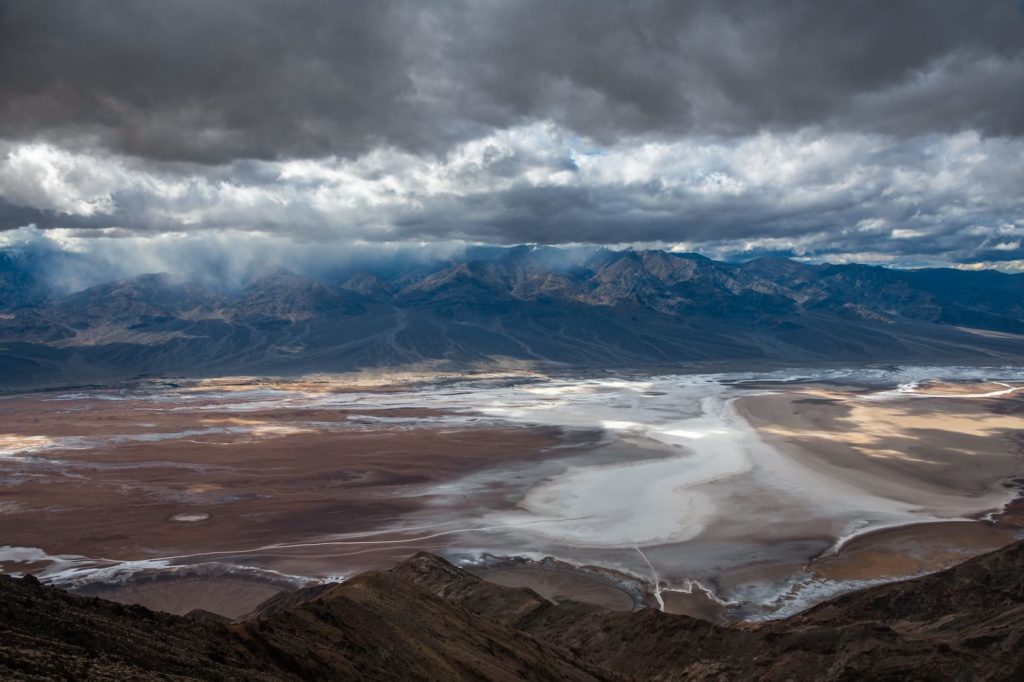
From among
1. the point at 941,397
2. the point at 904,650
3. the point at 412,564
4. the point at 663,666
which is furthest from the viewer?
the point at 941,397

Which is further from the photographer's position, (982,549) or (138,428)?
(138,428)

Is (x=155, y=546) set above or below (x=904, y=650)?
below

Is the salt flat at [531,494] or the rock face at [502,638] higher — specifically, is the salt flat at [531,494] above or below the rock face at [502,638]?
below

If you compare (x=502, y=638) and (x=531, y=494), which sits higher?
(x=502, y=638)

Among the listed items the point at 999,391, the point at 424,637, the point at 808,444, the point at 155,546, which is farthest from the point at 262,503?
the point at 999,391

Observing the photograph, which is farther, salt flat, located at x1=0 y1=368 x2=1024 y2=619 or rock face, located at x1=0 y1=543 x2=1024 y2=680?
salt flat, located at x1=0 y1=368 x2=1024 y2=619

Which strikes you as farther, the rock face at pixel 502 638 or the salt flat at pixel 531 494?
the salt flat at pixel 531 494

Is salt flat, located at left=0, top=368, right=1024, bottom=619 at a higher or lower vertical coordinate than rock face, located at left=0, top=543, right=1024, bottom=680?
→ lower

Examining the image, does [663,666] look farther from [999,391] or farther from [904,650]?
[999,391]
